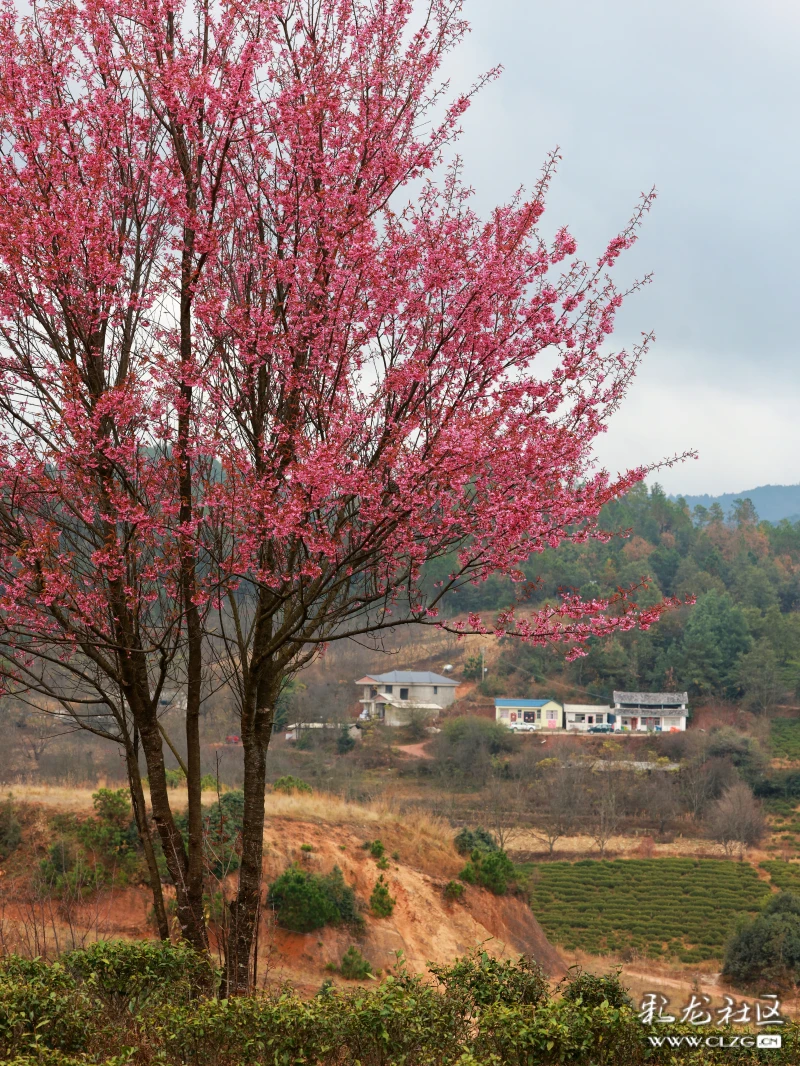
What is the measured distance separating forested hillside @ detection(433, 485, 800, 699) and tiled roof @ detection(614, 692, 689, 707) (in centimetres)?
169

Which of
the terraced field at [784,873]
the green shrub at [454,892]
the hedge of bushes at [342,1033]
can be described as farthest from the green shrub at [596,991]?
Answer: the terraced field at [784,873]

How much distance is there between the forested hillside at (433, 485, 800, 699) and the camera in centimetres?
5141

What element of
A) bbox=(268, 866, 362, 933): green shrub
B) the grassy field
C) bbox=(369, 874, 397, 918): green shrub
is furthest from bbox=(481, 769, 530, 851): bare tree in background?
bbox=(268, 866, 362, 933): green shrub

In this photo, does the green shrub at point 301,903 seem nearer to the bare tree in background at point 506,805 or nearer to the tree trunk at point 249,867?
the tree trunk at point 249,867

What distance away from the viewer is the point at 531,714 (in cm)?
5116

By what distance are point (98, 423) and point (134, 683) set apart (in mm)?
1547

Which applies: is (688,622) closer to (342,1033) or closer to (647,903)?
(647,903)

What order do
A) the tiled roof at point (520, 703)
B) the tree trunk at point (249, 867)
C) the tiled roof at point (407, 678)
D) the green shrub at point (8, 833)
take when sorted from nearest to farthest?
the tree trunk at point (249, 867) < the green shrub at point (8, 833) < the tiled roof at point (520, 703) < the tiled roof at point (407, 678)

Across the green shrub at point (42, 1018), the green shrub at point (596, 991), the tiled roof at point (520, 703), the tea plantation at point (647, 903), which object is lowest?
the tea plantation at point (647, 903)

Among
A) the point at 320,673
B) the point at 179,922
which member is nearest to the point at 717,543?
the point at 320,673

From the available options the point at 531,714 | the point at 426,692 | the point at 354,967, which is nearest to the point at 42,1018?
the point at 354,967

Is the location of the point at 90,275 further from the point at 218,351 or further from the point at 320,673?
the point at 320,673

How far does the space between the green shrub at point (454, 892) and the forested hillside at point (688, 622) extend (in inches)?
1088

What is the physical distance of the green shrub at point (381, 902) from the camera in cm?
1446
